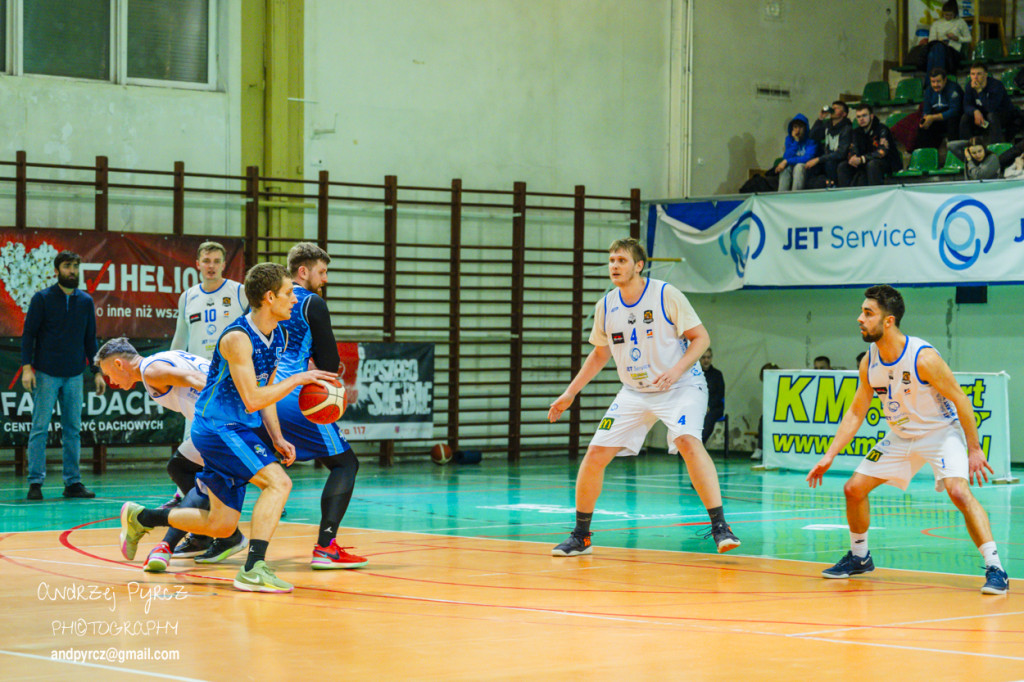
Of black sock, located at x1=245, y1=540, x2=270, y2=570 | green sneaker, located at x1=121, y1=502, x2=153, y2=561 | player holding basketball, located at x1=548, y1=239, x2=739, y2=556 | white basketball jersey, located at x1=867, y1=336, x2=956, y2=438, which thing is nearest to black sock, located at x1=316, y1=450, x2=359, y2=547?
black sock, located at x1=245, y1=540, x2=270, y2=570

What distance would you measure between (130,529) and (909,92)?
15.4 m

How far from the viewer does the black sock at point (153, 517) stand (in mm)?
6914

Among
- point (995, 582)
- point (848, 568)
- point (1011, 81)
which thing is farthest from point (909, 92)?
point (995, 582)

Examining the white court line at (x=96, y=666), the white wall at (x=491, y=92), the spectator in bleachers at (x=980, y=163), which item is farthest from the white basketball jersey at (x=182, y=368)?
the spectator in bleachers at (x=980, y=163)

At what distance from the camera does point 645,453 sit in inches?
748

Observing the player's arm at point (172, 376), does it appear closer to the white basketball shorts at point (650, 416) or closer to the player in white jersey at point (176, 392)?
the player in white jersey at point (176, 392)

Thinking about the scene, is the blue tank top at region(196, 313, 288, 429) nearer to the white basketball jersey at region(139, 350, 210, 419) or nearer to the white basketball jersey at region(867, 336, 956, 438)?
the white basketball jersey at region(139, 350, 210, 419)

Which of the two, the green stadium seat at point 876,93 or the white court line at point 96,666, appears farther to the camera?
the green stadium seat at point 876,93

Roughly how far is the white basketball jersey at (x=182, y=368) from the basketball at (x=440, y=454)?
867cm

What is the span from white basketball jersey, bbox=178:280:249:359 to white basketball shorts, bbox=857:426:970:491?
4.61 m

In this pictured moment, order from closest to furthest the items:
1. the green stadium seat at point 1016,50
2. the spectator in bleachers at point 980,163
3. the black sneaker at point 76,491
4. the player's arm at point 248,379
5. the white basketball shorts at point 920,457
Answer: the player's arm at point 248,379
the white basketball shorts at point 920,457
the black sneaker at point 76,491
the spectator in bleachers at point 980,163
the green stadium seat at point 1016,50

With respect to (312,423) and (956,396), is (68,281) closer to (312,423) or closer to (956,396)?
(312,423)

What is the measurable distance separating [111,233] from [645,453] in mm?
8037

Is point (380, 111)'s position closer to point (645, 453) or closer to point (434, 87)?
point (434, 87)
